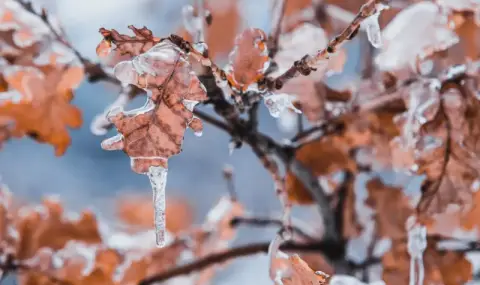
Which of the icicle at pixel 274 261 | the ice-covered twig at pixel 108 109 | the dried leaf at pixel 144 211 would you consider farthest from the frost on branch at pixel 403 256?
the dried leaf at pixel 144 211

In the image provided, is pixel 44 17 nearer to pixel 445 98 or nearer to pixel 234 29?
pixel 445 98

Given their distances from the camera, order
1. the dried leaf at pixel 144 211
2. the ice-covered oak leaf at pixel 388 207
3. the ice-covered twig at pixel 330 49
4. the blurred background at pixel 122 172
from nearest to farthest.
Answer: the ice-covered twig at pixel 330 49, the ice-covered oak leaf at pixel 388 207, the dried leaf at pixel 144 211, the blurred background at pixel 122 172

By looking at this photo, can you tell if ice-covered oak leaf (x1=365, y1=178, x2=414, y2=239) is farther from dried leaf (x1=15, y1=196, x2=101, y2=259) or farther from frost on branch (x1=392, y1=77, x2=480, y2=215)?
dried leaf (x1=15, y1=196, x2=101, y2=259)

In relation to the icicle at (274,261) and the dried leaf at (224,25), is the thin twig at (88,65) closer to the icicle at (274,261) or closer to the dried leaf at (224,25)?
the icicle at (274,261)

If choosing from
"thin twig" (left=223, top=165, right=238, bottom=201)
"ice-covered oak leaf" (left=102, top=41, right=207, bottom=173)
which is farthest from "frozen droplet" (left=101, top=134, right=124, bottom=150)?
"thin twig" (left=223, top=165, right=238, bottom=201)

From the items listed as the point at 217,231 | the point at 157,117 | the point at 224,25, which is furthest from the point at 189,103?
the point at 224,25

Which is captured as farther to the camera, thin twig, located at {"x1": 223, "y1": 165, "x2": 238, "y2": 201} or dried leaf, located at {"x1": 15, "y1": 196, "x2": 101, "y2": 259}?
thin twig, located at {"x1": 223, "y1": 165, "x2": 238, "y2": 201}

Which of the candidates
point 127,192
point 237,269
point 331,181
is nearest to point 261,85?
point 331,181
